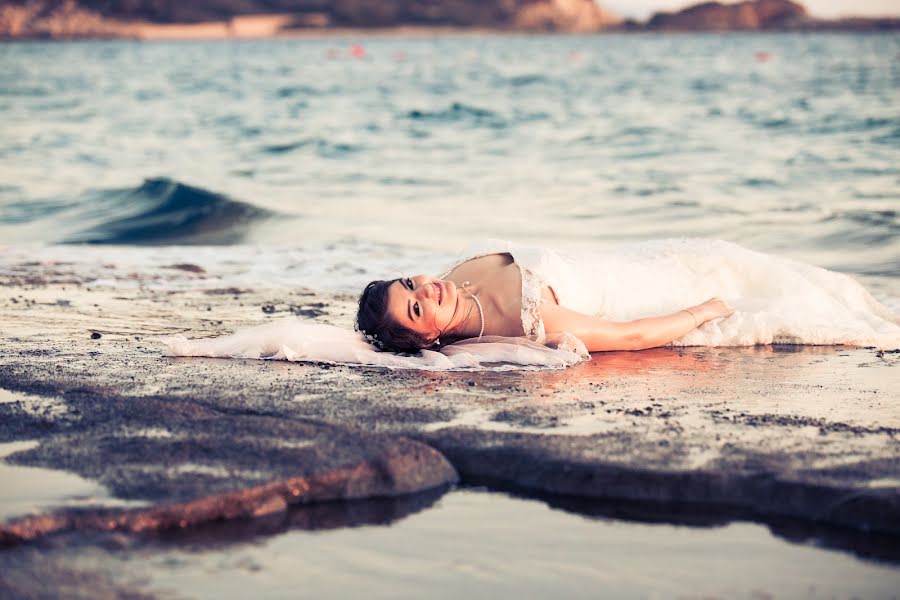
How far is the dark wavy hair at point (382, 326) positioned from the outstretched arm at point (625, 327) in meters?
0.68

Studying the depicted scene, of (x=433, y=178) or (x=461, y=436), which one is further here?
(x=433, y=178)

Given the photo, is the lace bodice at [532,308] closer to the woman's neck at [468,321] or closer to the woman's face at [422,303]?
the woman's neck at [468,321]

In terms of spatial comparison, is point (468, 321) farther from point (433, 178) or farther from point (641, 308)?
point (433, 178)

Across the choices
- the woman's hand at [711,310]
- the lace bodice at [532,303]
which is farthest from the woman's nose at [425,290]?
the woman's hand at [711,310]

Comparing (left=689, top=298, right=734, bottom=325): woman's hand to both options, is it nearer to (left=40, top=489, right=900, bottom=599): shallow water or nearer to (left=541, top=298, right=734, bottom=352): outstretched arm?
(left=541, top=298, right=734, bottom=352): outstretched arm

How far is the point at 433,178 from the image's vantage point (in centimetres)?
1622

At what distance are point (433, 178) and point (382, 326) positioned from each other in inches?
433

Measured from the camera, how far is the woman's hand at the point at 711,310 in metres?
6.19

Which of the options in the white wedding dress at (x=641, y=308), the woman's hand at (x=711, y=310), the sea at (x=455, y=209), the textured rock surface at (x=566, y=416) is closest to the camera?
the sea at (x=455, y=209)

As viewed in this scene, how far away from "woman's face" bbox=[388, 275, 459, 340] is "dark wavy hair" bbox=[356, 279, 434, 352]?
0.03 meters

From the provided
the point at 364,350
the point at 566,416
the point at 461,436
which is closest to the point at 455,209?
the point at 364,350

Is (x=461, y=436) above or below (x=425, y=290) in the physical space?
below

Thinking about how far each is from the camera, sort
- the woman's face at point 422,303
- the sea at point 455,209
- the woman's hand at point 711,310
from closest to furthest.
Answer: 1. the sea at point 455,209
2. the woman's face at point 422,303
3. the woman's hand at point 711,310

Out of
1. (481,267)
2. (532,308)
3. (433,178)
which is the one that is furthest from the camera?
(433,178)
